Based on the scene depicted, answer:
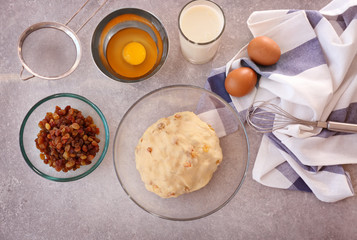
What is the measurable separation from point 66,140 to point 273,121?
74cm

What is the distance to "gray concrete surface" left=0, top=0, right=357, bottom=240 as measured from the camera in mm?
1112

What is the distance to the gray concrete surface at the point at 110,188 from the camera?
1.11m

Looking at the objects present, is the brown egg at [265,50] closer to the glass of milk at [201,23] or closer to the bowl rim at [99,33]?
the glass of milk at [201,23]

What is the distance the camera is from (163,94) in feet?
3.55

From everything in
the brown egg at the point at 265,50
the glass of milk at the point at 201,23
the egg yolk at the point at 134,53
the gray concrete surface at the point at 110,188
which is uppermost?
the glass of milk at the point at 201,23

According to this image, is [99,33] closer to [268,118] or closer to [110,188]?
[110,188]

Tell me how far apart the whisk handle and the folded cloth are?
0.13ft

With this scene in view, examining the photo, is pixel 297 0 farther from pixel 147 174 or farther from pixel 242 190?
pixel 147 174

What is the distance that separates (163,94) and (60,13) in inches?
21.2

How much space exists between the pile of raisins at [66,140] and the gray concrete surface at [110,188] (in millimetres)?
88

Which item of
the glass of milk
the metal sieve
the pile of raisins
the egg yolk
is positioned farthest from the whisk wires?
the metal sieve

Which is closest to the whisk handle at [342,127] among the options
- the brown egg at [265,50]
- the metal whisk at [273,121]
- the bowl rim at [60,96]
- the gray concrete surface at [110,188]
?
the metal whisk at [273,121]

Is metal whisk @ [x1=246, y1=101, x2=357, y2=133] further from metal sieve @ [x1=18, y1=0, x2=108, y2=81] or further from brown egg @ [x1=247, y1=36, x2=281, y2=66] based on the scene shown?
metal sieve @ [x1=18, y1=0, x2=108, y2=81]

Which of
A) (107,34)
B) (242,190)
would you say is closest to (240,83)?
(242,190)
